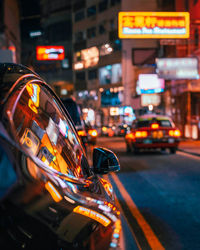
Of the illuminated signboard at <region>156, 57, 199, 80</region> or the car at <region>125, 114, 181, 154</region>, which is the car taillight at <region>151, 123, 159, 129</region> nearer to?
the car at <region>125, 114, 181, 154</region>

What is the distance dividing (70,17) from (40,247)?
71.1 metres

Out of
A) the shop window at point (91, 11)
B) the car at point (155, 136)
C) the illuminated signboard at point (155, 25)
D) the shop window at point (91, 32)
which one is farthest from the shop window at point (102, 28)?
the car at point (155, 136)

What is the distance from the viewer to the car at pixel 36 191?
133 centimetres

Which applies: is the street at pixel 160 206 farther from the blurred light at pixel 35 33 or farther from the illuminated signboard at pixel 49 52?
the blurred light at pixel 35 33

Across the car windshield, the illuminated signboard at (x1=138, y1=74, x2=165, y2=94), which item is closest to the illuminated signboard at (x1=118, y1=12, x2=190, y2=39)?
the car windshield

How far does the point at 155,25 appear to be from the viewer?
93.6ft

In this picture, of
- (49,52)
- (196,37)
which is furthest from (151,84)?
(196,37)

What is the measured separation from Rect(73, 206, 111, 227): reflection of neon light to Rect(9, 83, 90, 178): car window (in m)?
0.37

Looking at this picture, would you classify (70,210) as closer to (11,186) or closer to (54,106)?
(11,186)

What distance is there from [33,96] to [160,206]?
5.02m

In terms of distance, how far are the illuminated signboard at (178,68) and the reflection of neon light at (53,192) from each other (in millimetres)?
27909

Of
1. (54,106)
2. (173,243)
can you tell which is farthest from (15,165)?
(173,243)

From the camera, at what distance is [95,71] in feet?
206

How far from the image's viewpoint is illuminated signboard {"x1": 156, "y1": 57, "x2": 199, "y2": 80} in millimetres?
28625
